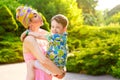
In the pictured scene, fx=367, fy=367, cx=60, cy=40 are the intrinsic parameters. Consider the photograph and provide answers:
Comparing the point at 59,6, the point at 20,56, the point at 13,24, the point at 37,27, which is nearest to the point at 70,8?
the point at 59,6

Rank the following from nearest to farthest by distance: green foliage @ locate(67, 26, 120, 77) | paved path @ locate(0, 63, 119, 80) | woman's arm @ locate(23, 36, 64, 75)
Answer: woman's arm @ locate(23, 36, 64, 75), paved path @ locate(0, 63, 119, 80), green foliage @ locate(67, 26, 120, 77)

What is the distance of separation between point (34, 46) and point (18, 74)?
22.2 feet

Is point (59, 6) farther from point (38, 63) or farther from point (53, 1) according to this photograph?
point (38, 63)

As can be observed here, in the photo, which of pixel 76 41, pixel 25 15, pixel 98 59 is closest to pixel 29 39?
pixel 25 15

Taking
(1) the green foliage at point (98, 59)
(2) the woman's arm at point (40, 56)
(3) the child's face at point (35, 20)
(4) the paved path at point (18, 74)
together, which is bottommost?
(4) the paved path at point (18, 74)

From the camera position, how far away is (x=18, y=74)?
934cm

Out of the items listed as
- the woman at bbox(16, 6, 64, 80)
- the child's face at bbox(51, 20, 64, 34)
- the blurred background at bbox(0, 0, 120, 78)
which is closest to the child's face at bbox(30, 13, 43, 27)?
the woman at bbox(16, 6, 64, 80)

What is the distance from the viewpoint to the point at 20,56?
12.4 metres

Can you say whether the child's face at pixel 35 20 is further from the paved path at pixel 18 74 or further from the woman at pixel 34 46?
the paved path at pixel 18 74

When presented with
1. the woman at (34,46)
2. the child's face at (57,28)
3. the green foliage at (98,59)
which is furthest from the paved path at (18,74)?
the child's face at (57,28)

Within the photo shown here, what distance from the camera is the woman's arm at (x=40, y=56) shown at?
2.66m

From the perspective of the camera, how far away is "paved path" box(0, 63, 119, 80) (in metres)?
8.05

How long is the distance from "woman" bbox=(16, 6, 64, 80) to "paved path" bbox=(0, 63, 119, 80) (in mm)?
5106

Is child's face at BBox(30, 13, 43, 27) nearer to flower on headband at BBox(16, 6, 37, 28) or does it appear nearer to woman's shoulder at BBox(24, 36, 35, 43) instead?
flower on headband at BBox(16, 6, 37, 28)
